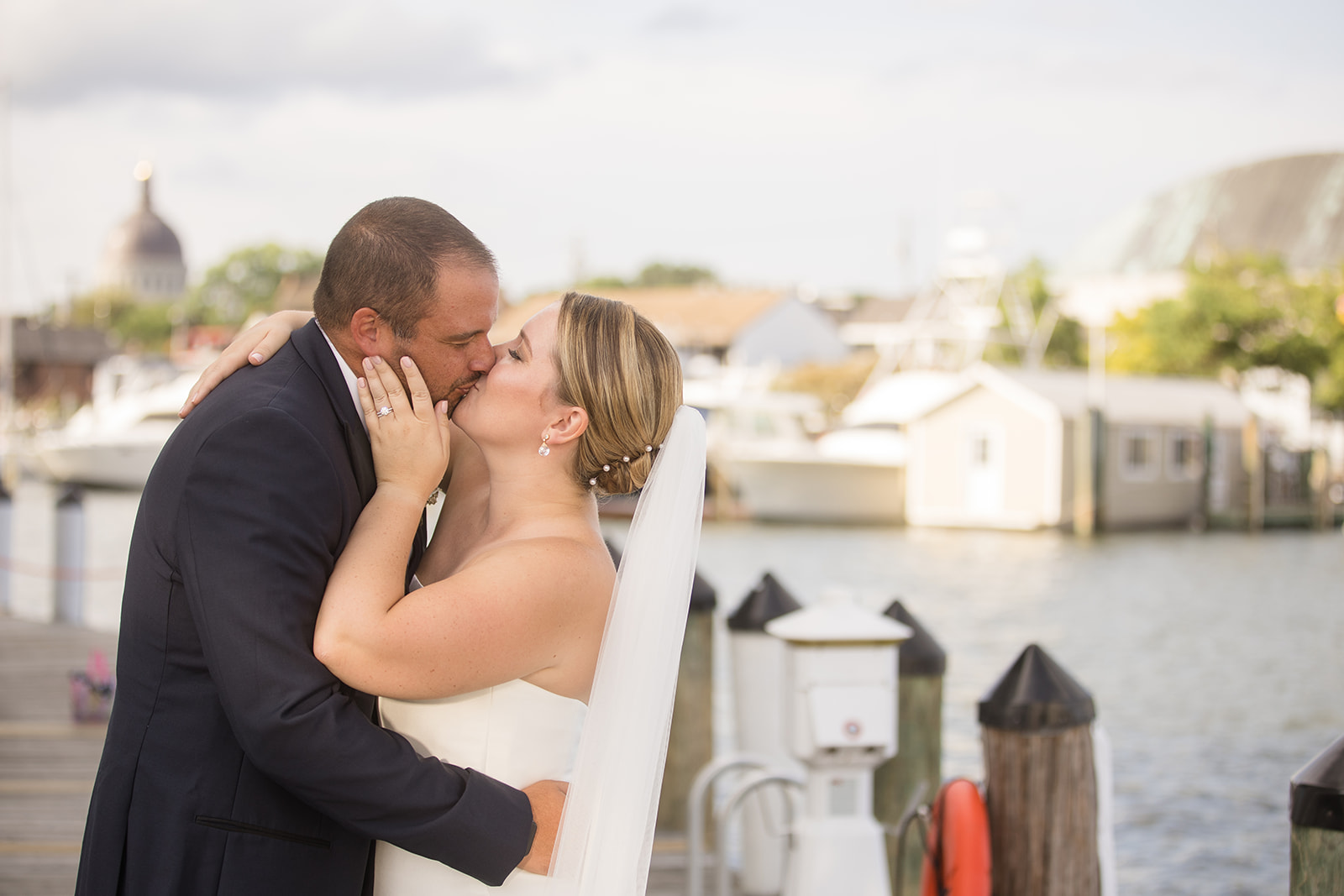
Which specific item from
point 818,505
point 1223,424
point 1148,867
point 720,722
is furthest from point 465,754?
point 1223,424

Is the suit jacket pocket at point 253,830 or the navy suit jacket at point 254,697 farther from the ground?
the navy suit jacket at point 254,697

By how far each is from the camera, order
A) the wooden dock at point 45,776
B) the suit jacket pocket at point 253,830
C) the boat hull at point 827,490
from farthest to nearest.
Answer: the boat hull at point 827,490 < the wooden dock at point 45,776 < the suit jacket pocket at point 253,830

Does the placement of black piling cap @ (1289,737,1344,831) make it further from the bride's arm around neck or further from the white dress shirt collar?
the white dress shirt collar

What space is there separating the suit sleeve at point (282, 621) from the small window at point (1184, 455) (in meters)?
37.9

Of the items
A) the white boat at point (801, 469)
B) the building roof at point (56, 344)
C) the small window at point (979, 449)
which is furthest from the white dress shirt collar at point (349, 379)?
the building roof at point (56, 344)

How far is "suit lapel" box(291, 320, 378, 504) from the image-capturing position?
2.18m

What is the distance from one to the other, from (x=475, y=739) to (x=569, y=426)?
585mm

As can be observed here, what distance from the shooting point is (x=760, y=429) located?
3769 centimetres

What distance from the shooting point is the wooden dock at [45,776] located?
523 centimetres

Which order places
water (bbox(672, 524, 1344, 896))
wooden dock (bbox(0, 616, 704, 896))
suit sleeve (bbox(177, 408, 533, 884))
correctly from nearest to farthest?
suit sleeve (bbox(177, 408, 533, 884))
wooden dock (bbox(0, 616, 704, 896))
water (bbox(672, 524, 1344, 896))

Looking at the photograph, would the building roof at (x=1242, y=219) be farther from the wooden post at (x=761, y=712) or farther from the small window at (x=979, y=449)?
the wooden post at (x=761, y=712)

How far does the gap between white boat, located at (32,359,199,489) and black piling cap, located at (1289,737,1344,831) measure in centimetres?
3849

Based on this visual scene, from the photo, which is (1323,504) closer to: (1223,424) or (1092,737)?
(1223,424)

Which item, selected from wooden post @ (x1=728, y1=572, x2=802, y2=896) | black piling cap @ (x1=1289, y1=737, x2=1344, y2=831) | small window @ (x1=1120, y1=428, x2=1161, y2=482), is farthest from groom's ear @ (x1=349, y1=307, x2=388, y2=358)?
small window @ (x1=1120, y1=428, x2=1161, y2=482)
